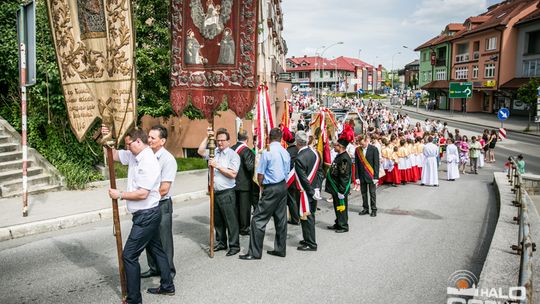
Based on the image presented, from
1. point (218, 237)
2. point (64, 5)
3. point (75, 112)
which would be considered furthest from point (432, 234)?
point (64, 5)

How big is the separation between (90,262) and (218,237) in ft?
6.64

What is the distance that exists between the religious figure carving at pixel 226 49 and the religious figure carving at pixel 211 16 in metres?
0.14

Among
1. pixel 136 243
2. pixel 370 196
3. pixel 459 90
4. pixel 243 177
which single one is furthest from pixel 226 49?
pixel 459 90

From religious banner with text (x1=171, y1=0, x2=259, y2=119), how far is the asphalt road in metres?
2.67

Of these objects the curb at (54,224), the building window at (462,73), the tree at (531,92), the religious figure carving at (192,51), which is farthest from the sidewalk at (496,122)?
the curb at (54,224)

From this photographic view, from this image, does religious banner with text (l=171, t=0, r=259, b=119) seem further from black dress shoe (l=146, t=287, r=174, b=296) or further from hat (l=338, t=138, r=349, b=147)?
black dress shoe (l=146, t=287, r=174, b=296)

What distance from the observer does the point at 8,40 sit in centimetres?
1287

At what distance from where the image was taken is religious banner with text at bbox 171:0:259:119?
320 inches

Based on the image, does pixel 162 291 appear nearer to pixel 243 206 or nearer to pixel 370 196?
pixel 243 206

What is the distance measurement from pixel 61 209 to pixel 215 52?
506cm

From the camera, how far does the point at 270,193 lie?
Answer: 6930 millimetres

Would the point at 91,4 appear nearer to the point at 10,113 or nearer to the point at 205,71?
the point at 205,71

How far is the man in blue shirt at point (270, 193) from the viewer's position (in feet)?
22.6

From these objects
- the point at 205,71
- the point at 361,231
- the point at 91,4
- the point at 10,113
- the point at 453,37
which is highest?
the point at 453,37
